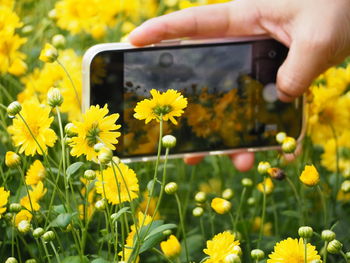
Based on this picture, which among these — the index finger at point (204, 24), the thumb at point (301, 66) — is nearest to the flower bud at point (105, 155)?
the index finger at point (204, 24)

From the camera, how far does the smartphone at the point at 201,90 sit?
42.8 inches

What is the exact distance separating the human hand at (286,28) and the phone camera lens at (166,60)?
0.03 m

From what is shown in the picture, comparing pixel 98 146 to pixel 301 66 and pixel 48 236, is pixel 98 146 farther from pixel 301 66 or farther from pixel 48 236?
pixel 301 66

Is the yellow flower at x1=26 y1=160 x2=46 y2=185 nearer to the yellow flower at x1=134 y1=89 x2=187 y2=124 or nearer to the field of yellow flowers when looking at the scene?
the field of yellow flowers

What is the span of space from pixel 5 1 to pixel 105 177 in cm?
83

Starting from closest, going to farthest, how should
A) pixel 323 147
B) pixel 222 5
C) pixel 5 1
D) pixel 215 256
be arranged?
pixel 215 256
pixel 222 5
pixel 323 147
pixel 5 1

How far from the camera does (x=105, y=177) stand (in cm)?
85

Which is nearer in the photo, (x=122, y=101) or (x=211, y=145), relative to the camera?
(x=122, y=101)

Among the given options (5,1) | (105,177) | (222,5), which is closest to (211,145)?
(222,5)

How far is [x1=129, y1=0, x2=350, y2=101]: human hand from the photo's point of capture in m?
1.12

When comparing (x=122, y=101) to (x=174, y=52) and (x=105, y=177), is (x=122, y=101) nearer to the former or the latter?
(x=174, y=52)

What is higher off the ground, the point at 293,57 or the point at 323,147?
the point at 293,57

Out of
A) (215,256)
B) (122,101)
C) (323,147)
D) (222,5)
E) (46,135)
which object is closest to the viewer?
(215,256)

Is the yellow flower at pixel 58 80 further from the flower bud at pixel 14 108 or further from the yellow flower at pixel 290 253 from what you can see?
the yellow flower at pixel 290 253
